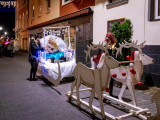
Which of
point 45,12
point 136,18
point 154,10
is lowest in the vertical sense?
point 136,18

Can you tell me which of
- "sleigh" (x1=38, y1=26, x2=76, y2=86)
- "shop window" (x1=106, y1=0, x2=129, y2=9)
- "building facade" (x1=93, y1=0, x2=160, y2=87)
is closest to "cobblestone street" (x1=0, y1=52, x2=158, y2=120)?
"sleigh" (x1=38, y1=26, x2=76, y2=86)

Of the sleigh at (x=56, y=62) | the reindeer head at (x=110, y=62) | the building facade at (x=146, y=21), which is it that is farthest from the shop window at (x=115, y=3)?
the reindeer head at (x=110, y=62)

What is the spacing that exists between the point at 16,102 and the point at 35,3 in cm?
1875

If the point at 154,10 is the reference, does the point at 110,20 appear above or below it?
below

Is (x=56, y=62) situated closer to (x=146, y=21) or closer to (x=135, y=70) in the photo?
(x=146, y=21)

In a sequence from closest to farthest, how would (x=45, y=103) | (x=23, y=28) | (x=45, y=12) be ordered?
(x=45, y=103), (x=45, y=12), (x=23, y=28)

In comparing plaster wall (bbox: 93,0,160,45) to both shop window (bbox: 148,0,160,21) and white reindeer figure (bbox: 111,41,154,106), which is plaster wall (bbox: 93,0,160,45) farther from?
white reindeer figure (bbox: 111,41,154,106)

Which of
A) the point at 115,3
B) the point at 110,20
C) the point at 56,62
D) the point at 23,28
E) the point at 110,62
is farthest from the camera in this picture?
the point at 23,28

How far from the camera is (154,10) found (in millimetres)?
7598

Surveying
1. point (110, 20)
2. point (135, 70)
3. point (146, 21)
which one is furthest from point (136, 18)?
point (135, 70)

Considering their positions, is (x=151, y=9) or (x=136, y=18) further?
(x=136, y=18)

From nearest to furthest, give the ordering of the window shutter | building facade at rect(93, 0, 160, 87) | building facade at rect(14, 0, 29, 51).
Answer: building facade at rect(93, 0, 160, 87) < the window shutter < building facade at rect(14, 0, 29, 51)

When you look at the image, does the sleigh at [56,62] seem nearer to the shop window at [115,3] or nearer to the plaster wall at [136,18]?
the plaster wall at [136,18]

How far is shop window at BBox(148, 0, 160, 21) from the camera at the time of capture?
749 cm
